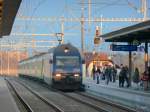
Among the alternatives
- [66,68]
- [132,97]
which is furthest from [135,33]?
[66,68]

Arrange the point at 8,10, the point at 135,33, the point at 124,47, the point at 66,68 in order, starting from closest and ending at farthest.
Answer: the point at 8,10 < the point at 135,33 < the point at 124,47 < the point at 66,68

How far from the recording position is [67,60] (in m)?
38.4

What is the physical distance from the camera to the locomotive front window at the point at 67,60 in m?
38.2

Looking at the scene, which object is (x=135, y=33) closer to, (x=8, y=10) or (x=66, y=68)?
(x=66, y=68)

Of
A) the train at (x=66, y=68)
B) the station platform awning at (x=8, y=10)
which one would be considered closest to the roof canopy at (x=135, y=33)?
the train at (x=66, y=68)

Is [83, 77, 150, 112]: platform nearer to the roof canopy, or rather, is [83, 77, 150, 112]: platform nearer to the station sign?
the station sign

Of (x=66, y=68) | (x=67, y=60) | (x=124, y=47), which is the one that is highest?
(x=124, y=47)

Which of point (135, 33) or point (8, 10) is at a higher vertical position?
point (8, 10)

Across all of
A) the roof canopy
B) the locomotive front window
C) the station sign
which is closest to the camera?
the roof canopy

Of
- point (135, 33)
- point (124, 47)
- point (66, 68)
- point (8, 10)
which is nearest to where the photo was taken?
point (8, 10)

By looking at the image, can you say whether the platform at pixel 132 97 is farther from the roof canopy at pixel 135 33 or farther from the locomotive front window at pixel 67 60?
the roof canopy at pixel 135 33

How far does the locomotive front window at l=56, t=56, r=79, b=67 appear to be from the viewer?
38.2 meters

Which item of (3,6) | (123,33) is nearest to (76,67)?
(123,33)

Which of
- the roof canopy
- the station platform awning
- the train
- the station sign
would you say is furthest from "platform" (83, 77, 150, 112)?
the station platform awning
